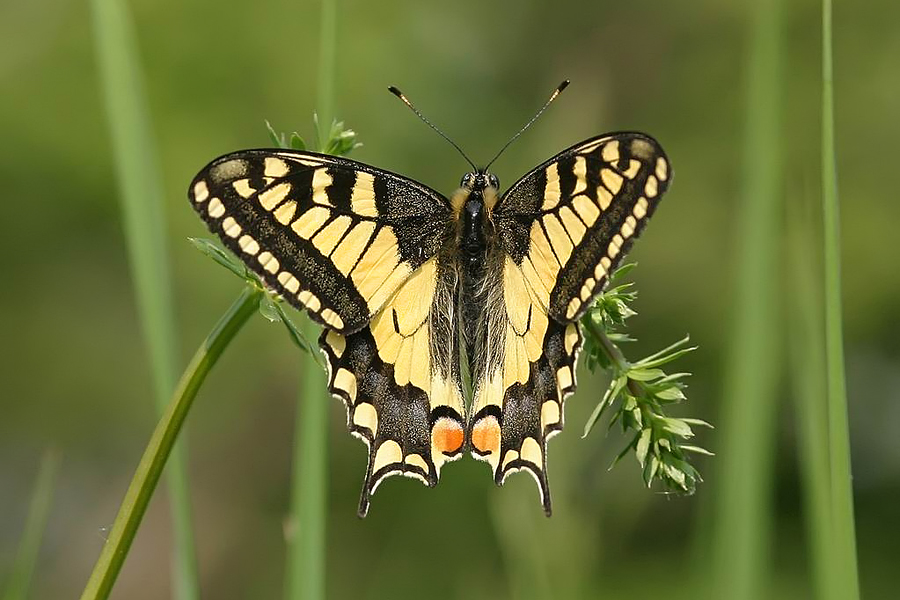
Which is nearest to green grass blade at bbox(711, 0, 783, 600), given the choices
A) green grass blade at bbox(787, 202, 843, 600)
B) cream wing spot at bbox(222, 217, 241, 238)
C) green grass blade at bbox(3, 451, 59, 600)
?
green grass blade at bbox(787, 202, 843, 600)

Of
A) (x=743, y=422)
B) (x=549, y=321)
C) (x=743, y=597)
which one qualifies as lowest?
(x=743, y=597)

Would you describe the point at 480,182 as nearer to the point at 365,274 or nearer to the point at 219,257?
the point at 365,274

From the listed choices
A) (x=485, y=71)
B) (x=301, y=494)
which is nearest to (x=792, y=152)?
(x=485, y=71)

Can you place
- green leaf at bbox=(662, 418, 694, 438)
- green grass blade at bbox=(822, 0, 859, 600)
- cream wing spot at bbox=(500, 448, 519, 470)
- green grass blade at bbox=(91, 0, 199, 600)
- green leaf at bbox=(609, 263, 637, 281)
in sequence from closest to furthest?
1. green grass blade at bbox=(822, 0, 859, 600)
2. green leaf at bbox=(662, 418, 694, 438)
3. green grass blade at bbox=(91, 0, 199, 600)
4. green leaf at bbox=(609, 263, 637, 281)
5. cream wing spot at bbox=(500, 448, 519, 470)

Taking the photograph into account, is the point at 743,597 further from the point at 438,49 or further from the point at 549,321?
the point at 438,49

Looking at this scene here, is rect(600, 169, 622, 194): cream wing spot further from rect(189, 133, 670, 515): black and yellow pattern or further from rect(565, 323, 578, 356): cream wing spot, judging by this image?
rect(565, 323, 578, 356): cream wing spot

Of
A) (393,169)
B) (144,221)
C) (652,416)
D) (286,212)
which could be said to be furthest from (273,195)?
(393,169)
